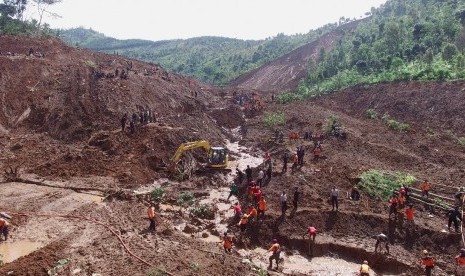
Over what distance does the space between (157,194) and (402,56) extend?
44.3 meters

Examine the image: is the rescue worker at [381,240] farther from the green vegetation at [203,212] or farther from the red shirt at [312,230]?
the green vegetation at [203,212]

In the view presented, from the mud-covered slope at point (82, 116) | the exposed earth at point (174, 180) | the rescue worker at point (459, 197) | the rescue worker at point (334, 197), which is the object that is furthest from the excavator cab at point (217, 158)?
the rescue worker at point (459, 197)

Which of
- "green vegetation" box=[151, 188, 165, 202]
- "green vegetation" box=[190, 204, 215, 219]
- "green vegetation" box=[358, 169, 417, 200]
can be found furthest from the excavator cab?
"green vegetation" box=[358, 169, 417, 200]

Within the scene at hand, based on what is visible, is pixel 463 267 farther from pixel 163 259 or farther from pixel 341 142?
pixel 341 142

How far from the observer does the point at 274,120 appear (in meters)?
39.8

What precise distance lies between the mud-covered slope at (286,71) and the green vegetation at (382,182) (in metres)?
46.6

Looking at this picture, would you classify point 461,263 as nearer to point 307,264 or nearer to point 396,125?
point 307,264

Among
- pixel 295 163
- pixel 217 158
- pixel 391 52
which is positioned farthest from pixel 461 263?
pixel 391 52

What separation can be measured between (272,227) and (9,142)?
62.0ft

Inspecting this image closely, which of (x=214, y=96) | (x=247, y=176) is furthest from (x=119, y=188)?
(x=214, y=96)

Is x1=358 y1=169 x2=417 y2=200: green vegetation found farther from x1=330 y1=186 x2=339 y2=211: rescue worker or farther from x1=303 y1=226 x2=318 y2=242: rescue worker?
x1=303 y1=226 x2=318 y2=242: rescue worker

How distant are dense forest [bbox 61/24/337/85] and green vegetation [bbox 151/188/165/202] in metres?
50.2

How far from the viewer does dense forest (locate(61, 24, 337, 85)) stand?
98.0m

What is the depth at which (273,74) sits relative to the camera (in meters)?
82.2
